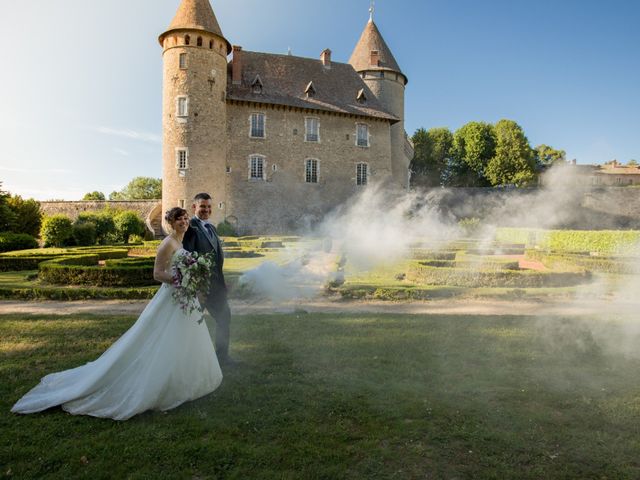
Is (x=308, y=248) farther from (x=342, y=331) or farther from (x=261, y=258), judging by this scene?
(x=342, y=331)

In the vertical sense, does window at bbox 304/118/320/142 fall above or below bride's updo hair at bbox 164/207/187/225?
above

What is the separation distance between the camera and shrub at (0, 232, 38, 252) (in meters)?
19.2

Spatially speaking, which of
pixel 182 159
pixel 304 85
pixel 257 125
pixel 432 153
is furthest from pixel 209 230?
pixel 432 153

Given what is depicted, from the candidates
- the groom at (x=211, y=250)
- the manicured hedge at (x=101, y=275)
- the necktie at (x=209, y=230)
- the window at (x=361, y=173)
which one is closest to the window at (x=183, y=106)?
the window at (x=361, y=173)

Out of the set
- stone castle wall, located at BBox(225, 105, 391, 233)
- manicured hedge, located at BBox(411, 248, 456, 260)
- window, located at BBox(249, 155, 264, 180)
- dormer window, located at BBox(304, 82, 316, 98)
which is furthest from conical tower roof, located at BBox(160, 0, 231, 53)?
manicured hedge, located at BBox(411, 248, 456, 260)

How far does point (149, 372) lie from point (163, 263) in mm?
954

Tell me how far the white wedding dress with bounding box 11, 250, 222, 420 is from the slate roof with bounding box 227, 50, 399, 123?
2682 centimetres

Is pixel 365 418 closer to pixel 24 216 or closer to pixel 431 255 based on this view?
pixel 431 255

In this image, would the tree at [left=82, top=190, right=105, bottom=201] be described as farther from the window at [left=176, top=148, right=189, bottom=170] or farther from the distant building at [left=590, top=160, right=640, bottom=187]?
the distant building at [left=590, top=160, right=640, bottom=187]

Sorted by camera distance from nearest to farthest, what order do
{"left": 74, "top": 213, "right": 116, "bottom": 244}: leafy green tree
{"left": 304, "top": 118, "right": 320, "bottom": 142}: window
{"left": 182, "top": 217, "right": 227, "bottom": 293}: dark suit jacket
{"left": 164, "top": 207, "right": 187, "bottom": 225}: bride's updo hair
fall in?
{"left": 164, "top": 207, "right": 187, "bottom": 225}: bride's updo hair < {"left": 182, "top": 217, "right": 227, "bottom": 293}: dark suit jacket < {"left": 74, "top": 213, "right": 116, "bottom": 244}: leafy green tree < {"left": 304, "top": 118, "right": 320, "bottom": 142}: window

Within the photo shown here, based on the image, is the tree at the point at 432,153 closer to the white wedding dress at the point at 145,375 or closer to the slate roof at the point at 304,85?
the slate roof at the point at 304,85

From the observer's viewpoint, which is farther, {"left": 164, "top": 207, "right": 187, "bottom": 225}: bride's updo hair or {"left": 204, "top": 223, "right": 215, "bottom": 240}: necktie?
{"left": 204, "top": 223, "right": 215, "bottom": 240}: necktie

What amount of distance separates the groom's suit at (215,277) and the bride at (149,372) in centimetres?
25

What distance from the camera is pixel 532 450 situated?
10.1ft
